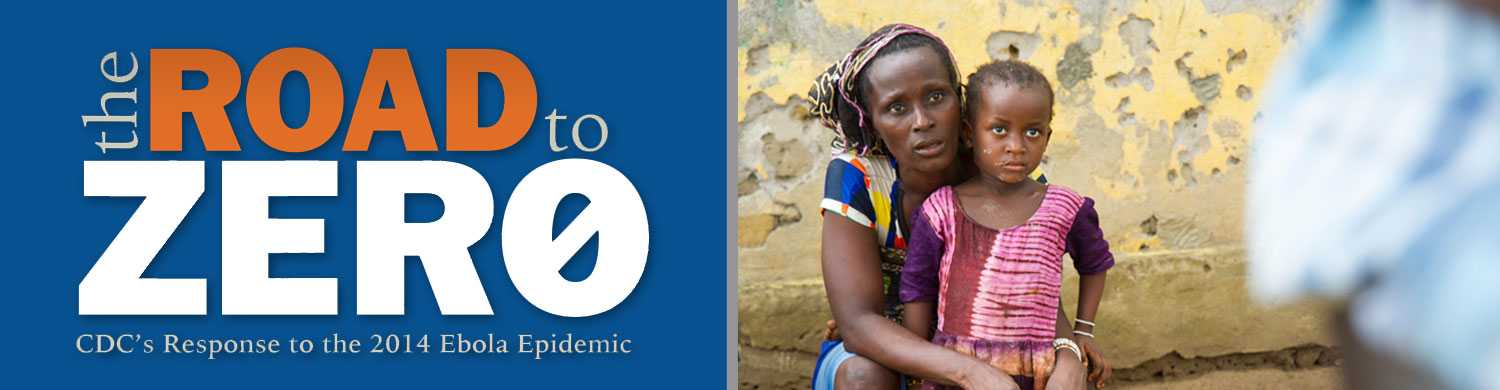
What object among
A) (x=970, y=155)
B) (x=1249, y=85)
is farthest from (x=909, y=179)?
(x=1249, y=85)

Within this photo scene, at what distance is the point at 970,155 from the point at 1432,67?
2.03 m

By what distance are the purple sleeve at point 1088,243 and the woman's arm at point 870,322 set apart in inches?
13.0

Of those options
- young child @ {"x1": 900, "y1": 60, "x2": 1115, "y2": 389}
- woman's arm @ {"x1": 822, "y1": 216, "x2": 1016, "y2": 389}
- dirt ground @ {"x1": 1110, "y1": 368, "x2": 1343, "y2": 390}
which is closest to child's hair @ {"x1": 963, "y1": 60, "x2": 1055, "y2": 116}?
young child @ {"x1": 900, "y1": 60, "x2": 1115, "y2": 389}

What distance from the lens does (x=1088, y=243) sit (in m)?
3.26

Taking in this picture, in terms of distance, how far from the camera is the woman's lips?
10.5ft

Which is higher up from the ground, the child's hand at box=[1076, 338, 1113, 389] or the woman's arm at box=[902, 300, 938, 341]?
the woman's arm at box=[902, 300, 938, 341]

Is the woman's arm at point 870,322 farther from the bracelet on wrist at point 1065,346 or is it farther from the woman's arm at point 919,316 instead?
the bracelet on wrist at point 1065,346

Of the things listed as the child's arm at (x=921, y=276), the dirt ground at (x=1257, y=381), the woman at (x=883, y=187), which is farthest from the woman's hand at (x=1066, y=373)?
the dirt ground at (x=1257, y=381)

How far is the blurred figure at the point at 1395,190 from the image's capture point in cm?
122

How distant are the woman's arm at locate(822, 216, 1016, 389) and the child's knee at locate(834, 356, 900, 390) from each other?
1 centimetres

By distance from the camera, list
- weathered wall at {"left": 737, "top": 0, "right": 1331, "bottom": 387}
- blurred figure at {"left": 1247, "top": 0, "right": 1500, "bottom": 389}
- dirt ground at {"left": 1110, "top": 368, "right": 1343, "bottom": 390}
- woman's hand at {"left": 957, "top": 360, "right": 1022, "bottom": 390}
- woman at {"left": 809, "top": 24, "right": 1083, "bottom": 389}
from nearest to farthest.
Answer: blurred figure at {"left": 1247, "top": 0, "right": 1500, "bottom": 389}, woman's hand at {"left": 957, "top": 360, "right": 1022, "bottom": 390}, woman at {"left": 809, "top": 24, "right": 1083, "bottom": 389}, weathered wall at {"left": 737, "top": 0, "right": 1331, "bottom": 387}, dirt ground at {"left": 1110, "top": 368, "right": 1343, "bottom": 390}

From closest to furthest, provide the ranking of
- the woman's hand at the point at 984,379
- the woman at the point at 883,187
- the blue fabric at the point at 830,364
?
the woman's hand at the point at 984,379
the woman at the point at 883,187
the blue fabric at the point at 830,364

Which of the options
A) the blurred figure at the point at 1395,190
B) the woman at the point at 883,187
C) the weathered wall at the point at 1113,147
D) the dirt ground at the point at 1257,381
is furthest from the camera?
the dirt ground at the point at 1257,381

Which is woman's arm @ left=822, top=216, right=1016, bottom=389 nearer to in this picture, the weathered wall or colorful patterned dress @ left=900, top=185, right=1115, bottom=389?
colorful patterned dress @ left=900, top=185, right=1115, bottom=389
